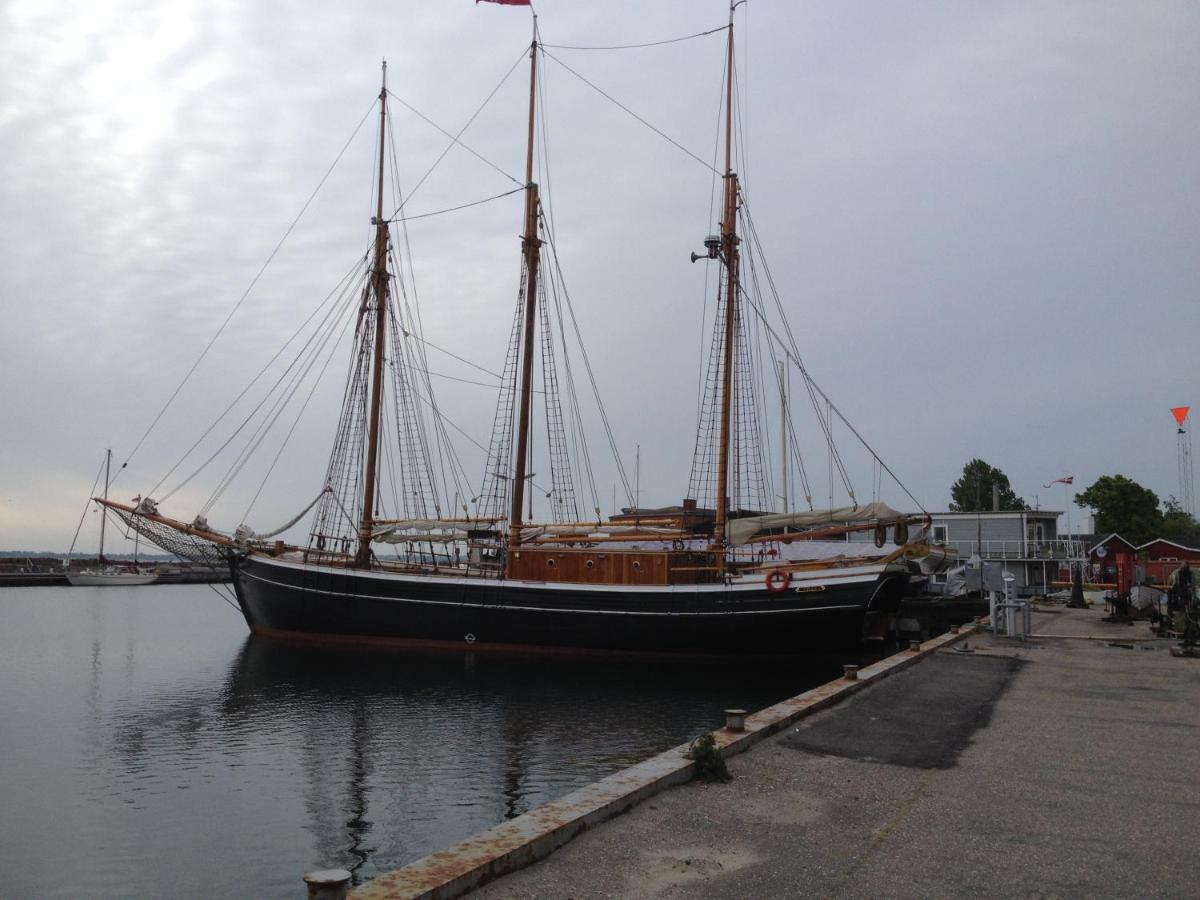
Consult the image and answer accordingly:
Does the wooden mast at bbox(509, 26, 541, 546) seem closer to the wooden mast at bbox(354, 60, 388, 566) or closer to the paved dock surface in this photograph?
the wooden mast at bbox(354, 60, 388, 566)

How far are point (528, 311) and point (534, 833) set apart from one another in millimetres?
29732

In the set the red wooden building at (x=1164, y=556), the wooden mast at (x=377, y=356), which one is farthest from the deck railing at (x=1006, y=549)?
the wooden mast at (x=377, y=356)

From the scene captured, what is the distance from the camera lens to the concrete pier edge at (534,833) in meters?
5.53

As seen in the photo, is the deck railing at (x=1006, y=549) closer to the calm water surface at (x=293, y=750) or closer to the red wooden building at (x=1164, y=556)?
the red wooden building at (x=1164, y=556)

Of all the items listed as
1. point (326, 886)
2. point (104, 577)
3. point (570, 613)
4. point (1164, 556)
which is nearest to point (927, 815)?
point (326, 886)

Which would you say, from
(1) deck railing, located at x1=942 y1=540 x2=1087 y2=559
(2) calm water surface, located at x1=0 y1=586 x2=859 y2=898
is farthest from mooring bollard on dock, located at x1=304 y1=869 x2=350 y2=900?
(1) deck railing, located at x1=942 y1=540 x2=1087 y2=559

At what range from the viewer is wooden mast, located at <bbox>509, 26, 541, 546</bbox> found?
107ft

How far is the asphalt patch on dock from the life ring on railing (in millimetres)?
10461

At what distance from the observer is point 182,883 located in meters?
9.85

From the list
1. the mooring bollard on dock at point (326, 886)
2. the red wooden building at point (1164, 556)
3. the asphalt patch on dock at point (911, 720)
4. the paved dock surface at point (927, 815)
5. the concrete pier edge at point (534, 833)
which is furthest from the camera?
the red wooden building at point (1164, 556)

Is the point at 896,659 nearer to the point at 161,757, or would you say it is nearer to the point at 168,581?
the point at 161,757

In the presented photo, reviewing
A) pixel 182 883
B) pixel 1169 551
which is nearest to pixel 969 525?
pixel 1169 551

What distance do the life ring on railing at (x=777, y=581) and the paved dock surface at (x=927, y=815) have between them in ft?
45.8

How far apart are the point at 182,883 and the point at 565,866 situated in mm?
6166
